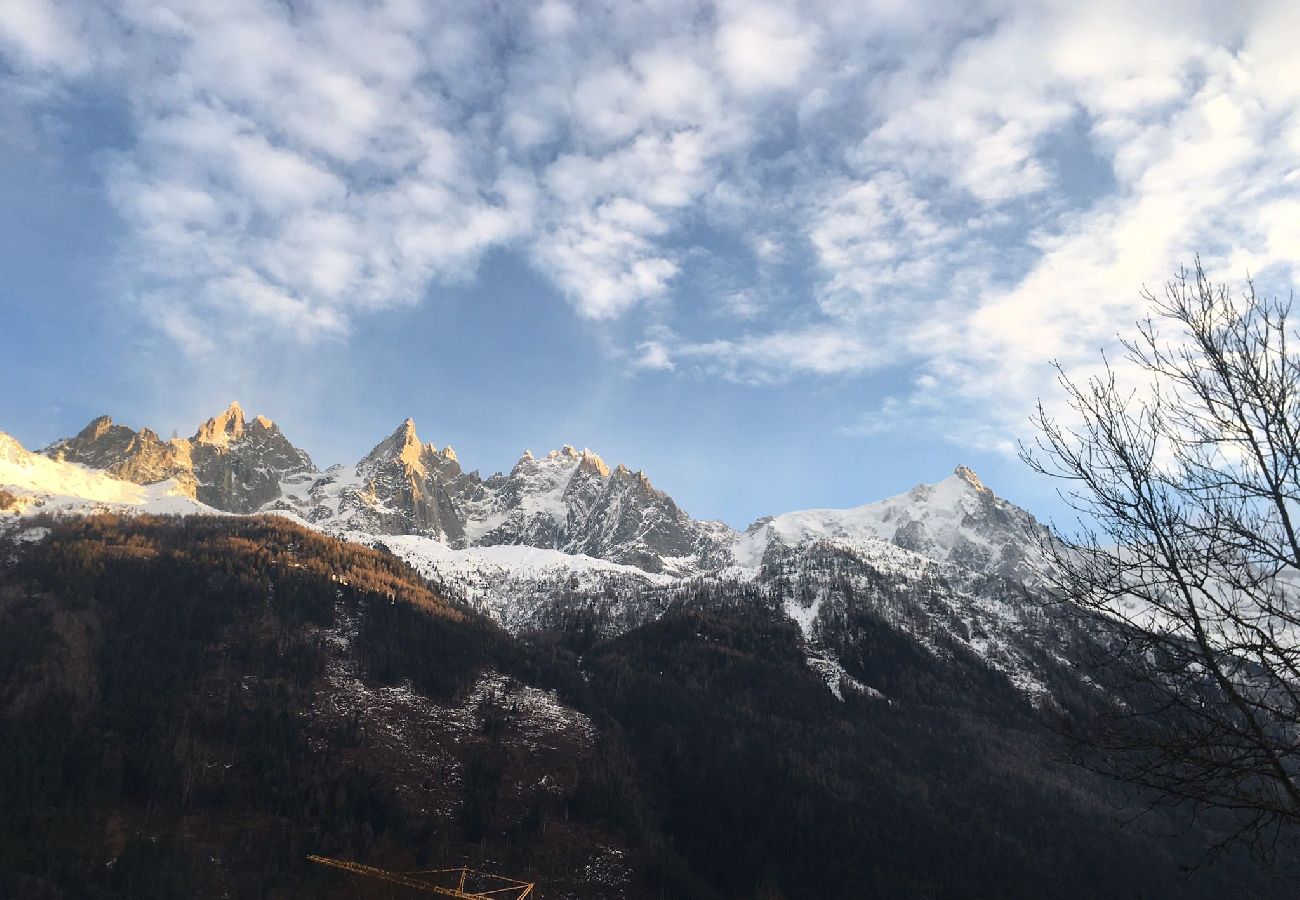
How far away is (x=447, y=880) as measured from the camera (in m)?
120

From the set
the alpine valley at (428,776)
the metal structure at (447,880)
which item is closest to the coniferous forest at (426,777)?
the alpine valley at (428,776)

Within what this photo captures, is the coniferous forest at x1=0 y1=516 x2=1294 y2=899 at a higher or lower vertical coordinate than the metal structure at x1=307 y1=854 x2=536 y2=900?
higher

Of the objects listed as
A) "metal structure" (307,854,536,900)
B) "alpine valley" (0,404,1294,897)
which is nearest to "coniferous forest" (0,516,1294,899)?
"alpine valley" (0,404,1294,897)

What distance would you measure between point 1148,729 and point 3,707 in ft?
596

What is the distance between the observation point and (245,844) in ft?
389

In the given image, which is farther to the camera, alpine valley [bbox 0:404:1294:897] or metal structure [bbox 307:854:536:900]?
alpine valley [bbox 0:404:1294:897]

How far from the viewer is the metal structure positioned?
11169cm

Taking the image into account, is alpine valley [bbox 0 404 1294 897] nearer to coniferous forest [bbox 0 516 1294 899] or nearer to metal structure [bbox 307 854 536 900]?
coniferous forest [bbox 0 516 1294 899]

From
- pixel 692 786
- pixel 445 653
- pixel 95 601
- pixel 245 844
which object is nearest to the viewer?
pixel 245 844

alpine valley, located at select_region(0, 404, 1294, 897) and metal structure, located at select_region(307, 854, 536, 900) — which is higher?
alpine valley, located at select_region(0, 404, 1294, 897)

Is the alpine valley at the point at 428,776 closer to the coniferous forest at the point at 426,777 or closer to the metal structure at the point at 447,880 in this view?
the coniferous forest at the point at 426,777

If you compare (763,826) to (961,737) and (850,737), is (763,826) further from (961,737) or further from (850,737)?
(961,737)

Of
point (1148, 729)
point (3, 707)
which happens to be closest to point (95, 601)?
point (3, 707)

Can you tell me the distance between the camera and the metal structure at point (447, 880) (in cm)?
11169
